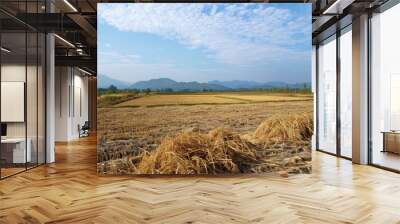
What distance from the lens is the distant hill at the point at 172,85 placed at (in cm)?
674

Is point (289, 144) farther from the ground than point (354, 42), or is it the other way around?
point (354, 42)

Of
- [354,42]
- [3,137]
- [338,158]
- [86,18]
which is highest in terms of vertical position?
[86,18]

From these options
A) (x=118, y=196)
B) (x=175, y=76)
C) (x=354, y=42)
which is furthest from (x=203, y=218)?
(x=354, y=42)

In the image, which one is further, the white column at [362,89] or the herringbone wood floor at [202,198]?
the white column at [362,89]

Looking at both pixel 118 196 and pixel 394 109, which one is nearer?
pixel 118 196

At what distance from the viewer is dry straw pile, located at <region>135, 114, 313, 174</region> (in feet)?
21.3

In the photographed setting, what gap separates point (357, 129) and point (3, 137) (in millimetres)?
6733

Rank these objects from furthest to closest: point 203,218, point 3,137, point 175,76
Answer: point 175,76
point 3,137
point 203,218

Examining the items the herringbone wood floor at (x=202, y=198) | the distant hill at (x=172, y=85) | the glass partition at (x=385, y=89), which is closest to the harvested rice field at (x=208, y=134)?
the distant hill at (x=172, y=85)

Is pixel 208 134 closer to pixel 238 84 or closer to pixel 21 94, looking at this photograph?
pixel 238 84

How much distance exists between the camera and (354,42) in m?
8.31

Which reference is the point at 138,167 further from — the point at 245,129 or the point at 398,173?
the point at 398,173

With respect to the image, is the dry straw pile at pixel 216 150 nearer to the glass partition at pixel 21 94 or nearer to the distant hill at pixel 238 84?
the distant hill at pixel 238 84

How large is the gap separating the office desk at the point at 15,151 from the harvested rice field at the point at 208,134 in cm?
148
